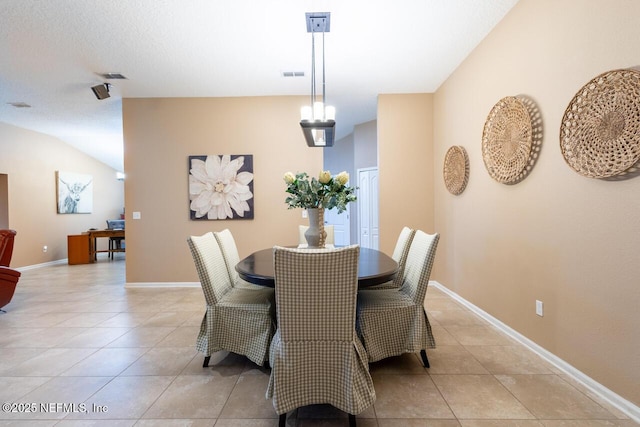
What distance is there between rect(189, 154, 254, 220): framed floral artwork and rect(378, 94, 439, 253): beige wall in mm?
1936

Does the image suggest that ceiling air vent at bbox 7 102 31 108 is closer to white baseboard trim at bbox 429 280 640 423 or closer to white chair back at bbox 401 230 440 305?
white chair back at bbox 401 230 440 305

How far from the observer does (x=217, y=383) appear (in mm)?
1877

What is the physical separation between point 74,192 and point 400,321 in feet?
26.2

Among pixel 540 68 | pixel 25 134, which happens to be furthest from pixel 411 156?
pixel 25 134

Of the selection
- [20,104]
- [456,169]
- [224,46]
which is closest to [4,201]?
[20,104]

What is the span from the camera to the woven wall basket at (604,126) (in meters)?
1.47

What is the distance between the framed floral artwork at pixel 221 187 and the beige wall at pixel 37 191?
13.6 feet

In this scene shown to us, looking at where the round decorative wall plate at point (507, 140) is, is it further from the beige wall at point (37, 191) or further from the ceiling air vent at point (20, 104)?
the beige wall at point (37, 191)

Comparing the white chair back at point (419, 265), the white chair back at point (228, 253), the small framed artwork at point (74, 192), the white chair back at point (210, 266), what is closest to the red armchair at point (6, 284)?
the white chair back at point (228, 253)

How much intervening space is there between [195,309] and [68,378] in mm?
1368

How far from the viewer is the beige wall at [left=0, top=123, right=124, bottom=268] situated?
5523mm

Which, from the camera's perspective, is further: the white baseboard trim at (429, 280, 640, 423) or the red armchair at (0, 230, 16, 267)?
the red armchair at (0, 230, 16, 267)

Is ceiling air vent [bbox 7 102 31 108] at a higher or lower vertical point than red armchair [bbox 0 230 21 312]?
higher

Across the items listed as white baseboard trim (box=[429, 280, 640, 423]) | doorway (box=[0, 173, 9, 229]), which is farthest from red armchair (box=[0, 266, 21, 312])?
white baseboard trim (box=[429, 280, 640, 423])
